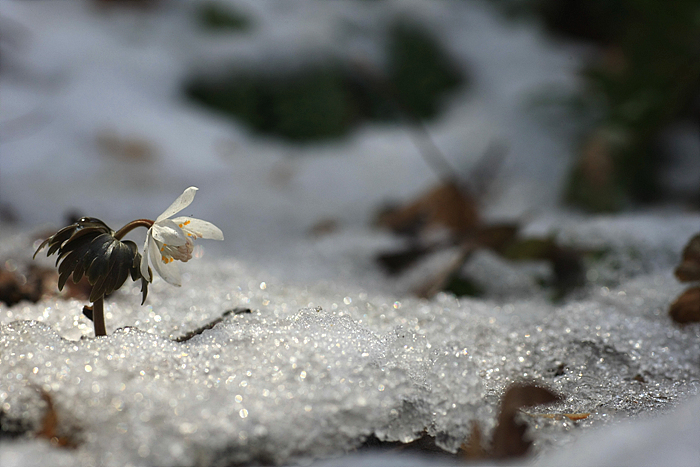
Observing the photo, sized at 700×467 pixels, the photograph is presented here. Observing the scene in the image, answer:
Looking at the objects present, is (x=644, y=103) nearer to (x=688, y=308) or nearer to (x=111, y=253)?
(x=688, y=308)

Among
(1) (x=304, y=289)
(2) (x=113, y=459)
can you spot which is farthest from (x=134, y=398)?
(1) (x=304, y=289)

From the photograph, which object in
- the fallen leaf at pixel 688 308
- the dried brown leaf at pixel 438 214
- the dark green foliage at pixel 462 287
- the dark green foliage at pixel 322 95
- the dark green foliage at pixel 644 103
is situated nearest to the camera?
the fallen leaf at pixel 688 308

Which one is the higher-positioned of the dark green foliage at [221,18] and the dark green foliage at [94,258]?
the dark green foliage at [221,18]

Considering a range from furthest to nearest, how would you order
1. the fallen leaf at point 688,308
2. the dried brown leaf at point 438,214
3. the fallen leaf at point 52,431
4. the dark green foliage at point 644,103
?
1. the dark green foliage at point 644,103
2. the dried brown leaf at point 438,214
3. the fallen leaf at point 688,308
4. the fallen leaf at point 52,431

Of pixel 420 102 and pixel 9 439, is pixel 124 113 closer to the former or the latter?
pixel 420 102

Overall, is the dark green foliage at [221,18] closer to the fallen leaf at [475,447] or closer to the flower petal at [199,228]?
the flower petal at [199,228]

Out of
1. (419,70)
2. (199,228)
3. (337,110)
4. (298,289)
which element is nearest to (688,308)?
(298,289)

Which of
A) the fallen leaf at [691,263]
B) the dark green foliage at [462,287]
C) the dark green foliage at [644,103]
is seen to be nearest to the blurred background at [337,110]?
the dark green foliage at [644,103]
